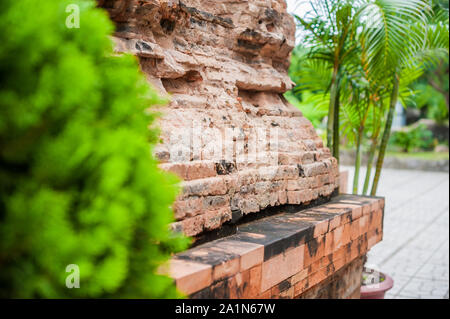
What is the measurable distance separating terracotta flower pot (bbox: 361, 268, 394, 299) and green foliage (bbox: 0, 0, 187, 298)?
3.35 meters

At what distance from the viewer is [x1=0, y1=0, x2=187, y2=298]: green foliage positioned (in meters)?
0.96

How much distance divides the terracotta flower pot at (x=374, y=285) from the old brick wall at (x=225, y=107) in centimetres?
122

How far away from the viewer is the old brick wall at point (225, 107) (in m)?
2.13

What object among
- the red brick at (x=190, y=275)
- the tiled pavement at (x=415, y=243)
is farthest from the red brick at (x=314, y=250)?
the tiled pavement at (x=415, y=243)

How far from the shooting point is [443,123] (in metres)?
18.1

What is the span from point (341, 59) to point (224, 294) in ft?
8.49

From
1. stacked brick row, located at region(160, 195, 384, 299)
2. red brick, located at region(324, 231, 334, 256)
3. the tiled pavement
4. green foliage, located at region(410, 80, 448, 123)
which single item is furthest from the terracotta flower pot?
green foliage, located at region(410, 80, 448, 123)

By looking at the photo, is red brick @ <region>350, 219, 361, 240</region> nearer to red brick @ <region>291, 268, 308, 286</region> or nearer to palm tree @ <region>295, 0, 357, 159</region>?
red brick @ <region>291, 268, 308, 286</region>

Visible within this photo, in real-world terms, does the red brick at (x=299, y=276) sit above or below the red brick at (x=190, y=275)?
below

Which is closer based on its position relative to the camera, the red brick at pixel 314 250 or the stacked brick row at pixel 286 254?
the stacked brick row at pixel 286 254

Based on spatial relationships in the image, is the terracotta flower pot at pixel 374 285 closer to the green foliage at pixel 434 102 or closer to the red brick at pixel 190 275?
the red brick at pixel 190 275
